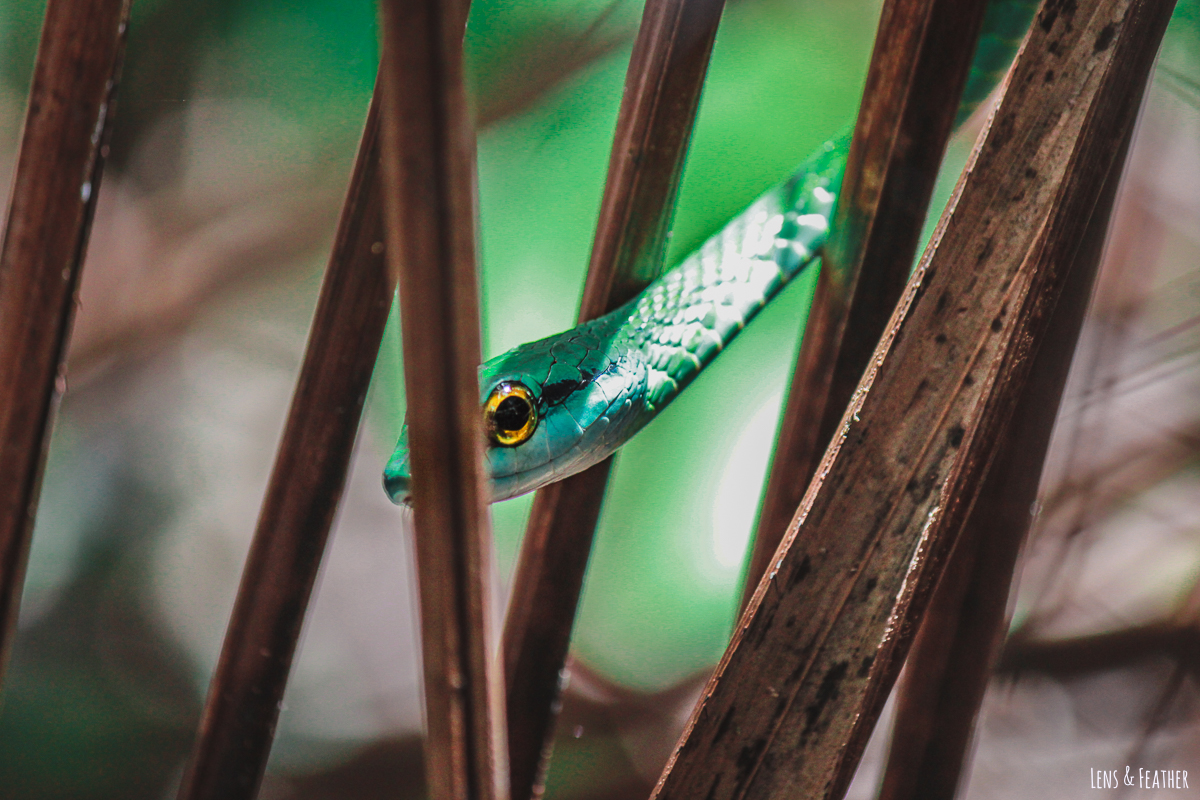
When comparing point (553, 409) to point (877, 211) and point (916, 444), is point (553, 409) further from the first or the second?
point (916, 444)

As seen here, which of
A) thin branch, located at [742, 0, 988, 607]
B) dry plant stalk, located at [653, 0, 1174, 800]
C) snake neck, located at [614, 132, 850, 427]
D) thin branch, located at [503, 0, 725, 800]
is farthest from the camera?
snake neck, located at [614, 132, 850, 427]

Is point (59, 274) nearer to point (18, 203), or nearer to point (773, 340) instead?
point (18, 203)

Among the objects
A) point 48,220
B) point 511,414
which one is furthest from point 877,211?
point 48,220

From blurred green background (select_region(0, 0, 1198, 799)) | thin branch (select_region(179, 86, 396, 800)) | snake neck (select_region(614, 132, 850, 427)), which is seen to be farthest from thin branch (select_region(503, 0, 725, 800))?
blurred green background (select_region(0, 0, 1198, 799))

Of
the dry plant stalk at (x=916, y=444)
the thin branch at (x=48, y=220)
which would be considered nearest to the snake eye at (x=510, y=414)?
the thin branch at (x=48, y=220)

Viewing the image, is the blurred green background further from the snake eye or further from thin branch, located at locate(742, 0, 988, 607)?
thin branch, located at locate(742, 0, 988, 607)

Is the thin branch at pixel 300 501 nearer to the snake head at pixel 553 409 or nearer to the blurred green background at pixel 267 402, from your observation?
the snake head at pixel 553 409
